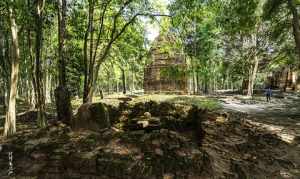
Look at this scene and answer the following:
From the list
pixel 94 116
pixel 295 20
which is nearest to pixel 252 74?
pixel 295 20

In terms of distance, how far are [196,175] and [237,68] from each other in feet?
120

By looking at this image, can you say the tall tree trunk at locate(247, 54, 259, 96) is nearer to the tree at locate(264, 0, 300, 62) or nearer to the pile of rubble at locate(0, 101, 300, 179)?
the tree at locate(264, 0, 300, 62)

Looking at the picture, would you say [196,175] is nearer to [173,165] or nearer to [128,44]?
[173,165]

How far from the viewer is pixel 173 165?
22.3ft

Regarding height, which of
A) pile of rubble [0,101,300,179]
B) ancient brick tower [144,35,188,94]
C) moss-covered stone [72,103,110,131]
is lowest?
pile of rubble [0,101,300,179]

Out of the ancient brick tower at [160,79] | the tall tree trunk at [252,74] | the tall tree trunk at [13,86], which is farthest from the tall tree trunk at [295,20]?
the tall tree trunk at [252,74]

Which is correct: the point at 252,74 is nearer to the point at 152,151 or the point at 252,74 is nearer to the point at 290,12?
the point at 290,12

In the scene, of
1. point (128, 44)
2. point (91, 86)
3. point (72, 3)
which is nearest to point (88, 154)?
point (91, 86)

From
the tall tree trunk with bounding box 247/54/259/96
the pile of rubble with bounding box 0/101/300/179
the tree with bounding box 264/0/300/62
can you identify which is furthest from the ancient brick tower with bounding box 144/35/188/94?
the pile of rubble with bounding box 0/101/300/179

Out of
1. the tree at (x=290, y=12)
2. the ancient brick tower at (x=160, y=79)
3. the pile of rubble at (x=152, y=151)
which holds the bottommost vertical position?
the pile of rubble at (x=152, y=151)

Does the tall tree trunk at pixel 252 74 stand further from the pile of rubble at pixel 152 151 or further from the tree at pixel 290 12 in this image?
the pile of rubble at pixel 152 151

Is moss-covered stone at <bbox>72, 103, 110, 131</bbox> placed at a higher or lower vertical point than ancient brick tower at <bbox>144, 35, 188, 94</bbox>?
lower

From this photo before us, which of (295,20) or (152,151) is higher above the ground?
(295,20)

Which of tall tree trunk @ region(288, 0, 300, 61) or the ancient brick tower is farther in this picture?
the ancient brick tower
